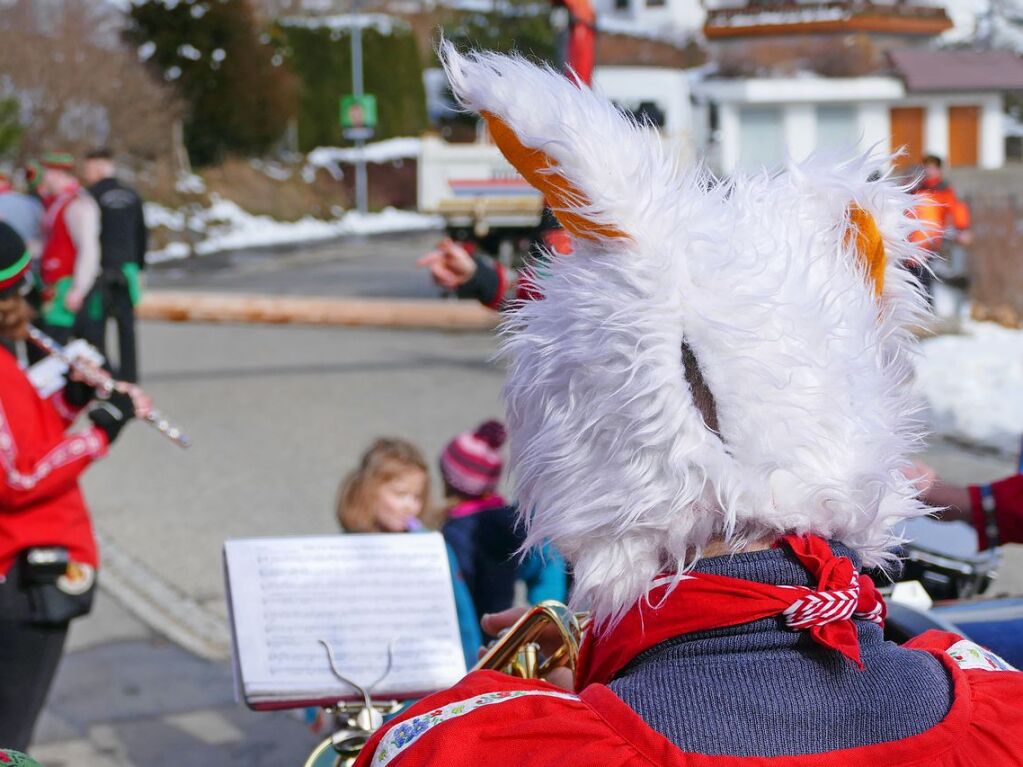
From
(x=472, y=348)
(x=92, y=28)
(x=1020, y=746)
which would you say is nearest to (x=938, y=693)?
(x=1020, y=746)

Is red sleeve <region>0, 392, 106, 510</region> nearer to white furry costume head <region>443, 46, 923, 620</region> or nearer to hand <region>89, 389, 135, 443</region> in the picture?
hand <region>89, 389, 135, 443</region>

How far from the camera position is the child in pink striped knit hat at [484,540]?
12.3 feet

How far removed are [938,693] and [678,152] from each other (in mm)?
641

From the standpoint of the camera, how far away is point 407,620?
2.37 metres

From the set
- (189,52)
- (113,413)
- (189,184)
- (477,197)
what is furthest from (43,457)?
(189,52)

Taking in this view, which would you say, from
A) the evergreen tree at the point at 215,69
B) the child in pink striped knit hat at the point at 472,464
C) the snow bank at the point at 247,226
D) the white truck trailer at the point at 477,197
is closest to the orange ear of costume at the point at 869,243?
the child in pink striped knit hat at the point at 472,464

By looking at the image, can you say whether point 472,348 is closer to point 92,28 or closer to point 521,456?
point 521,456

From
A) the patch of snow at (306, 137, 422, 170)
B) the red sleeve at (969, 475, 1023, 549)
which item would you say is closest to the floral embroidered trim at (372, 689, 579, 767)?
the red sleeve at (969, 475, 1023, 549)

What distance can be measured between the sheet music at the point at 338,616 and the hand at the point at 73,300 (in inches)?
296

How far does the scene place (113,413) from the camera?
139 inches

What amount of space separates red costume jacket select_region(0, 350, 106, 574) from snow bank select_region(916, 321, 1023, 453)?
5.24 metres

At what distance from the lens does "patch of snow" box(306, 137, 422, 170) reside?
3669cm

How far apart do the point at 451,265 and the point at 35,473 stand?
1168mm

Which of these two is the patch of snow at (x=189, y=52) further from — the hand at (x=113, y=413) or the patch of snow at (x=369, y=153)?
the hand at (x=113, y=413)
